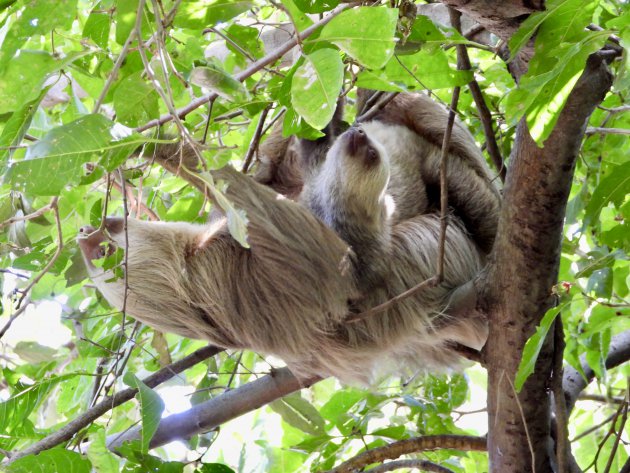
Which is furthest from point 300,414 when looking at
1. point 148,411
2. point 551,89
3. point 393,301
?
point 551,89

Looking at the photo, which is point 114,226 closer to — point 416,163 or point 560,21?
point 416,163

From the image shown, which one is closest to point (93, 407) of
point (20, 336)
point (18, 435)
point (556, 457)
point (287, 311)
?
point (18, 435)

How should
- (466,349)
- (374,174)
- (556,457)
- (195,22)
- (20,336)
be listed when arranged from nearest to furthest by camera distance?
1. (195,22)
2. (556,457)
3. (466,349)
4. (374,174)
5. (20,336)

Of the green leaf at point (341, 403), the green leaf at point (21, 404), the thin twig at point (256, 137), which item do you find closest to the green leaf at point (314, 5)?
the thin twig at point (256, 137)

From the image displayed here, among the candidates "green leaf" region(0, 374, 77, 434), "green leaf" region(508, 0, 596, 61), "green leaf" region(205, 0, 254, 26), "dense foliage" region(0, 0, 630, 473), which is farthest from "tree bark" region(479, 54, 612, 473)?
"green leaf" region(0, 374, 77, 434)

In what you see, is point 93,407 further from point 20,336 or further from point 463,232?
point 20,336

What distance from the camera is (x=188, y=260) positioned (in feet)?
11.2

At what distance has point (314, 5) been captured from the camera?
7.50ft

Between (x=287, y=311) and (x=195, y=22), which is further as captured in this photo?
(x=287, y=311)

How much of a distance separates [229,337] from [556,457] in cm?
147

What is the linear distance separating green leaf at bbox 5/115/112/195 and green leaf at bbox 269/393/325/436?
2.24 metres

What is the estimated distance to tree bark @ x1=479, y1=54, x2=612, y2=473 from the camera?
256cm

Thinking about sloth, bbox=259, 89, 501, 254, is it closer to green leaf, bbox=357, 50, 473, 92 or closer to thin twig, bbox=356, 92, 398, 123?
thin twig, bbox=356, 92, 398, 123

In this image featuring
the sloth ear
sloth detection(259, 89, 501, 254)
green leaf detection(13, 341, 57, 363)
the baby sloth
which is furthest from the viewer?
green leaf detection(13, 341, 57, 363)
